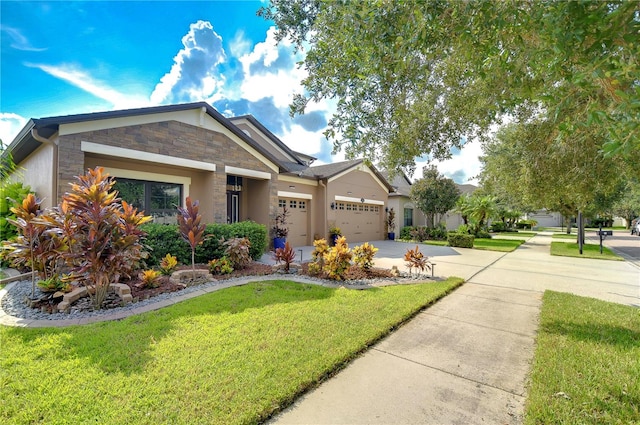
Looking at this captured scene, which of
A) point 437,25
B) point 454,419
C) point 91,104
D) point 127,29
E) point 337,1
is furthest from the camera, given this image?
point 91,104

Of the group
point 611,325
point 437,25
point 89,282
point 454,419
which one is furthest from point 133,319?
point 611,325

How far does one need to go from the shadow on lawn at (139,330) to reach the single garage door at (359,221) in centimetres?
1204

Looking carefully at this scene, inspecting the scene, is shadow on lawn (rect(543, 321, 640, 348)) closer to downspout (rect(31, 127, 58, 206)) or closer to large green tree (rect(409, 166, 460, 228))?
downspout (rect(31, 127, 58, 206))

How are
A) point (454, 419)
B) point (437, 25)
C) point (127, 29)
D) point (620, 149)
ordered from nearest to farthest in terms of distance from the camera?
point (620, 149)
point (454, 419)
point (437, 25)
point (127, 29)

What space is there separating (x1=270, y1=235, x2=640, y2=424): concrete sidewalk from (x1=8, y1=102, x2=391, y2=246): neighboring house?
4.99 m

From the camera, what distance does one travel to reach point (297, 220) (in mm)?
16062

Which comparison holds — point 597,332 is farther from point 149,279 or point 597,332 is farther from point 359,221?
point 359,221

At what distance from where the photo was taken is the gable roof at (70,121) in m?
7.20

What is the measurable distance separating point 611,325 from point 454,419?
4432 mm

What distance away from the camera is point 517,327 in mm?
4996

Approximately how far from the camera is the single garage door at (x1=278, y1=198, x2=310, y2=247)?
51.1 feet

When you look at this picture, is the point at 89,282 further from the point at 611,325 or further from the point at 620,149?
the point at 611,325

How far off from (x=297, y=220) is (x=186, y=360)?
12.7 meters

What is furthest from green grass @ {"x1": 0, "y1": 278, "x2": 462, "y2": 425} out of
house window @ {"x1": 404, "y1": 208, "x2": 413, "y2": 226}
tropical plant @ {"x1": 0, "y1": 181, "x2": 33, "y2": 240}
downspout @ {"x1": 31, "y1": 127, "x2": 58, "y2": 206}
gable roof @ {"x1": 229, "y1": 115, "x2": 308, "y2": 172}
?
house window @ {"x1": 404, "y1": 208, "x2": 413, "y2": 226}
